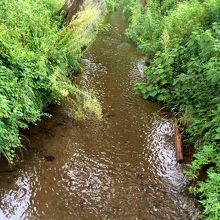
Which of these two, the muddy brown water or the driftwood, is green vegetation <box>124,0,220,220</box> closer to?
the driftwood

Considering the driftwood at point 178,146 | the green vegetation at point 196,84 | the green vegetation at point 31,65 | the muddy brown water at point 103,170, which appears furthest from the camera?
the driftwood at point 178,146

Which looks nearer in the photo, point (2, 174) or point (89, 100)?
point (2, 174)

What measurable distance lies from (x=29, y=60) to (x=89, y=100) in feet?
5.82

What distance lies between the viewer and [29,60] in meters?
7.12

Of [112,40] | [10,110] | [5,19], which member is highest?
[5,19]

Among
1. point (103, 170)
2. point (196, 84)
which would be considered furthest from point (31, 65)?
point (196, 84)

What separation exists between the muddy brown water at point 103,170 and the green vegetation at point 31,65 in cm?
47

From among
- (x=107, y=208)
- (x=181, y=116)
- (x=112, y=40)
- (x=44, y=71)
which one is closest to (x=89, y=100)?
(x=44, y=71)

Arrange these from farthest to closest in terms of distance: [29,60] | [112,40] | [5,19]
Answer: [112,40]
[5,19]
[29,60]

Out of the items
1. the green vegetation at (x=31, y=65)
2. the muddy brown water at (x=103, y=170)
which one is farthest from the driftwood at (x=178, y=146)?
the green vegetation at (x=31, y=65)

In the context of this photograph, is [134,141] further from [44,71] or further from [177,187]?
[44,71]

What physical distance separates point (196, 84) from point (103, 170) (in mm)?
3361

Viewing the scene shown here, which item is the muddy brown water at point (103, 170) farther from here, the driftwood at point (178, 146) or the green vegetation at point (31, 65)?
the green vegetation at point (31, 65)

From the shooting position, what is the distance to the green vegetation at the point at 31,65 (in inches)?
237
